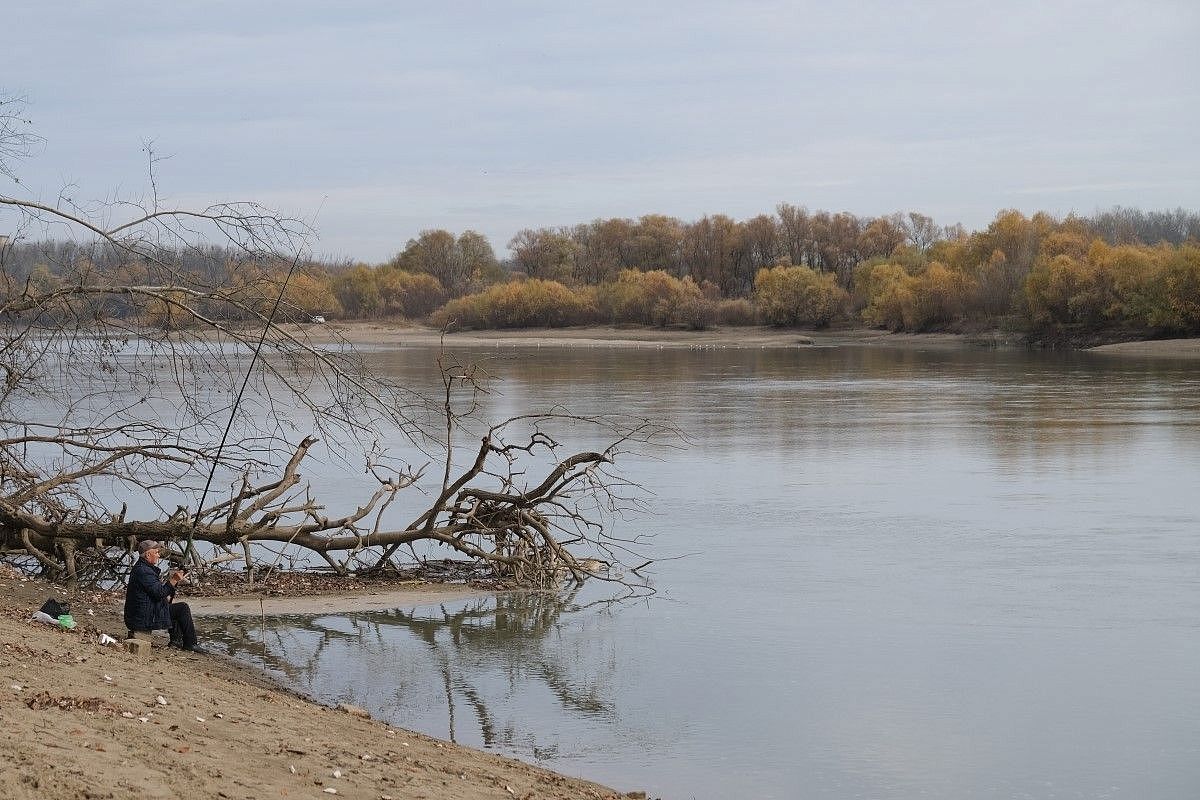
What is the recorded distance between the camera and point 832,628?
11562 millimetres

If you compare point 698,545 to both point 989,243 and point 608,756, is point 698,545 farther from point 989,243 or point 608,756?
point 989,243

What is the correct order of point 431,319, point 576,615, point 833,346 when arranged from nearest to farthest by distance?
point 576,615 < point 833,346 < point 431,319

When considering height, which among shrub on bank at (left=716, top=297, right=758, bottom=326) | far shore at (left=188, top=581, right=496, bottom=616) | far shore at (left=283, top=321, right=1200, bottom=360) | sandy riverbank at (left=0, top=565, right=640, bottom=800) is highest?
shrub on bank at (left=716, top=297, right=758, bottom=326)

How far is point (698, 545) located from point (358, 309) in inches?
4434

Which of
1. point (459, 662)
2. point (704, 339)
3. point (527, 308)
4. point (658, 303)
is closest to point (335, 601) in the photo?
point (459, 662)

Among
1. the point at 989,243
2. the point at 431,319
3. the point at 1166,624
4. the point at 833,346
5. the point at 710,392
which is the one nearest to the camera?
the point at 1166,624

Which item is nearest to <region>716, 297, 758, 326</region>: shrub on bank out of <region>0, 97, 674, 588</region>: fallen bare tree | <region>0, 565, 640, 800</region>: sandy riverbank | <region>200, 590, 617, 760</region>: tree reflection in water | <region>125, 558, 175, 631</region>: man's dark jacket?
<region>0, 97, 674, 588</region>: fallen bare tree

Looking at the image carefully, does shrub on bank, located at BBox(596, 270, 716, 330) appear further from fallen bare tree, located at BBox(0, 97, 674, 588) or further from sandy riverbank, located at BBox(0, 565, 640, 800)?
sandy riverbank, located at BBox(0, 565, 640, 800)

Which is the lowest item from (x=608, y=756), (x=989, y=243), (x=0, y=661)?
(x=608, y=756)

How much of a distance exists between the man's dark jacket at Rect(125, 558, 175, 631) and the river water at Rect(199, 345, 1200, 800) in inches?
40.2

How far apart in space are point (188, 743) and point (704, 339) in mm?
A: 94473

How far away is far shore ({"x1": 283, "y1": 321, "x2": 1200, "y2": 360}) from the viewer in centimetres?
7412

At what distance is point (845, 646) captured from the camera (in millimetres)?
10969

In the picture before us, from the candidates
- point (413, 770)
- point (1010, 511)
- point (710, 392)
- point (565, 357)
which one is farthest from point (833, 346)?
point (413, 770)
